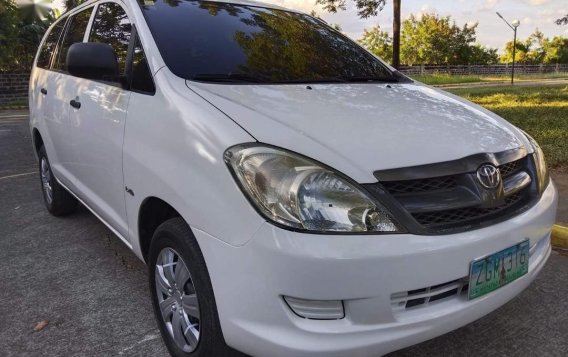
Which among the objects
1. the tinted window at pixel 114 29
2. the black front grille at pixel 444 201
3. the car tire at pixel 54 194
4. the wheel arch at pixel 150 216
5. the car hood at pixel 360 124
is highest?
the tinted window at pixel 114 29

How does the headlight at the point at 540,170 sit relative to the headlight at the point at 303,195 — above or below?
below

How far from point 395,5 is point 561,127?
7914 mm

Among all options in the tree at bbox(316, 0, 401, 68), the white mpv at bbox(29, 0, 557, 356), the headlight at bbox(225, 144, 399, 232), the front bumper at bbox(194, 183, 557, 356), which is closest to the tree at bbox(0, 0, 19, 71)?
the tree at bbox(316, 0, 401, 68)

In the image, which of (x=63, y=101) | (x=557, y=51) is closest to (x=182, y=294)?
(x=63, y=101)

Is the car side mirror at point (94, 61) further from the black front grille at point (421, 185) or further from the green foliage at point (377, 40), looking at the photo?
the green foliage at point (377, 40)

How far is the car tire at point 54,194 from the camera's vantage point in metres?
4.10

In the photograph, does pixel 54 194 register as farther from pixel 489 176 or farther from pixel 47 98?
pixel 489 176

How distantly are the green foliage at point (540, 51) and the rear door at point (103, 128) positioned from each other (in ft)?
201

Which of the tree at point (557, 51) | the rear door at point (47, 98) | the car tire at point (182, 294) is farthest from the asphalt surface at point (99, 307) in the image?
the tree at point (557, 51)

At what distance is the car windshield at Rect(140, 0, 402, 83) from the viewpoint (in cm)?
245

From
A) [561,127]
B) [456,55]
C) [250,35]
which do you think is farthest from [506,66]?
[250,35]

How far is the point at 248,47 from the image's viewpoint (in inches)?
106

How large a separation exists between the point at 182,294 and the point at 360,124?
102 centimetres

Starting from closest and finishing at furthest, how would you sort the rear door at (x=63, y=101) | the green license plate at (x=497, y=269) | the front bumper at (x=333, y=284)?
Result: 1. the front bumper at (x=333, y=284)
2. the green license plate at (x=497, y=269)
3. the rear door at (x=63, y=101)
